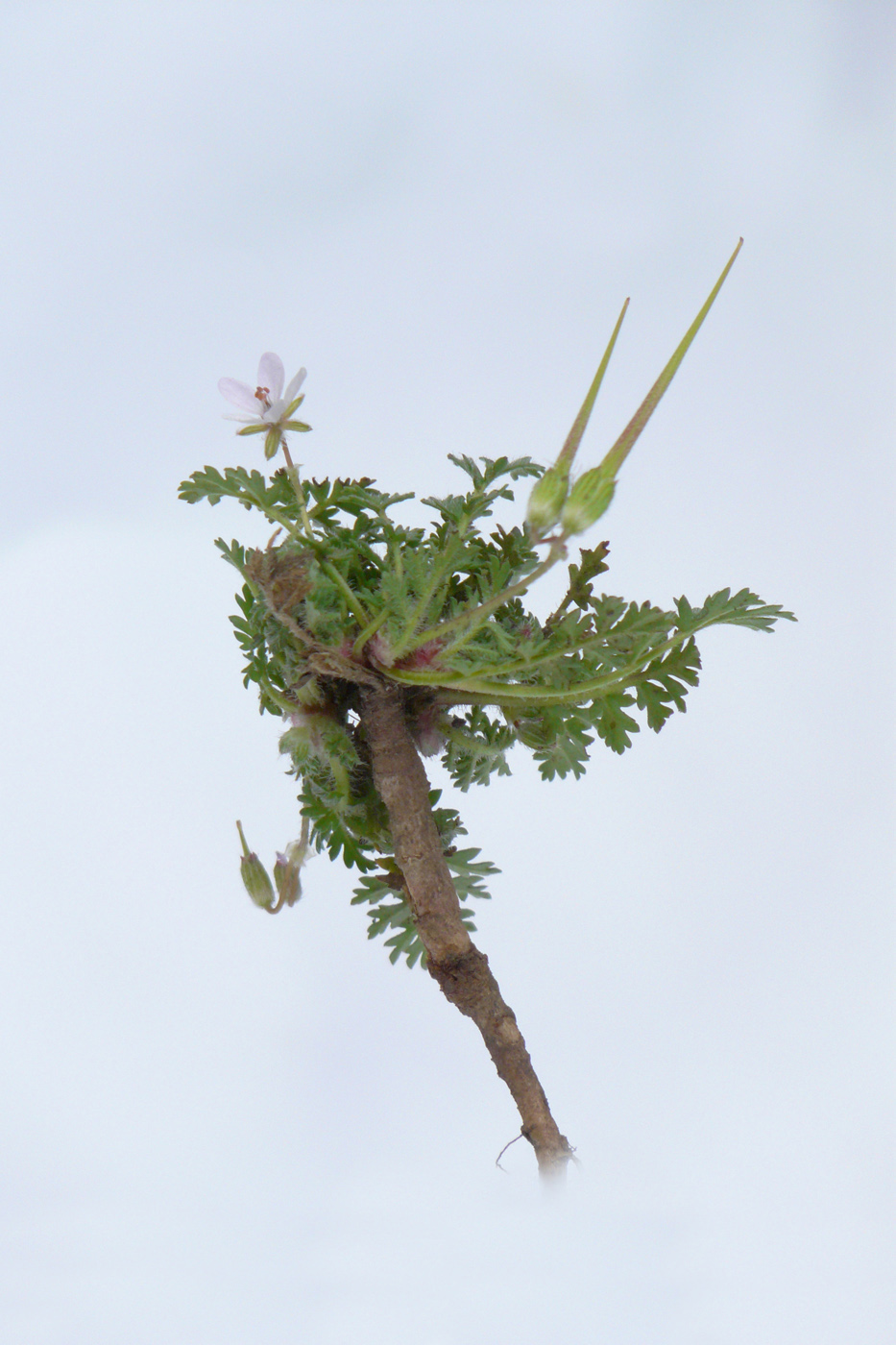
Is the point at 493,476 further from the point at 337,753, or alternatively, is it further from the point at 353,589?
the point at 337,753

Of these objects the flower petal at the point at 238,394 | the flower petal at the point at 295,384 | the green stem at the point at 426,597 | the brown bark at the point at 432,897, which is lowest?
the brown bark at the point at 432,897

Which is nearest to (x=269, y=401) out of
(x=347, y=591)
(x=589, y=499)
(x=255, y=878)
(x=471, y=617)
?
(x=347, y=591)

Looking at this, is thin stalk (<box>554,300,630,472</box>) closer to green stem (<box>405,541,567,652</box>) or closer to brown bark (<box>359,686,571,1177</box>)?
green stem (<box>405,541,567,652</box>)

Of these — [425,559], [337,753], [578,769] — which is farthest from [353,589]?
[578,769]

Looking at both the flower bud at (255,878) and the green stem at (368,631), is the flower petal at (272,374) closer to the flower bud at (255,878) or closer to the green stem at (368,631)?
the green stem at (368,631)

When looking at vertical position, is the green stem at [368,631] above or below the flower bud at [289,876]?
above

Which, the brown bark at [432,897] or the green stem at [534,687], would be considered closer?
the green stem at [534,687]

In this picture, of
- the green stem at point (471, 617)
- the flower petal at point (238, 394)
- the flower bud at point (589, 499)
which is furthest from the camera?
the flower petal at point (238, 394)

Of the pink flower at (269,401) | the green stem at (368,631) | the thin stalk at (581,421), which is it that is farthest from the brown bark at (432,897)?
the thin stalk at (581,421)
